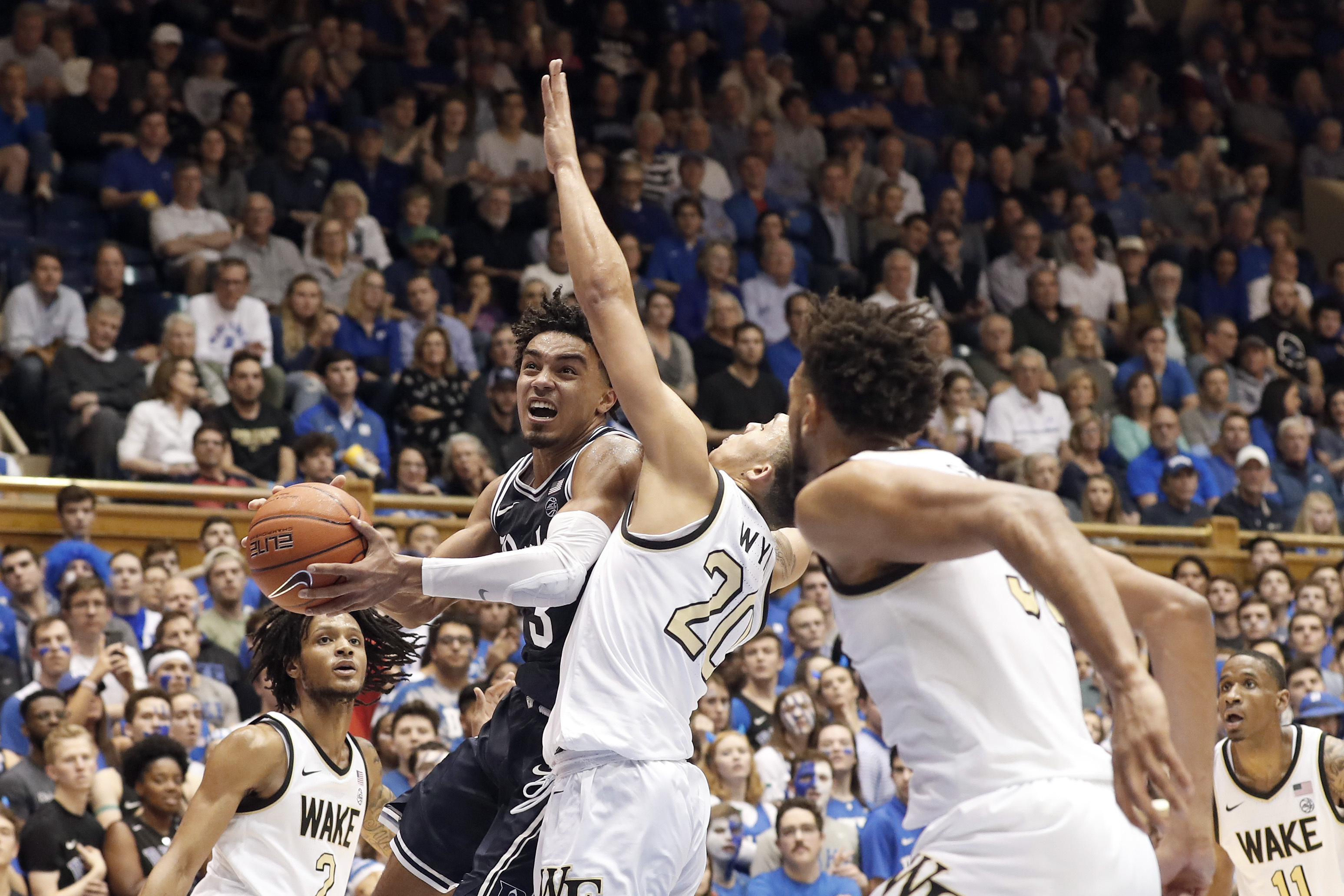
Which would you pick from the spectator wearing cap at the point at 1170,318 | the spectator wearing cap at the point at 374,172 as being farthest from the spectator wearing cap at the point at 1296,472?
the spectator wearing cap at the point at 374,172

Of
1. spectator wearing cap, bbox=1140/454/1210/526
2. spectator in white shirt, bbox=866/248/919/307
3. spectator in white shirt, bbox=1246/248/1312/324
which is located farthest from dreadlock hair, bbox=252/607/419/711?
spectator in white shirt, bbox=1246/248/1312/324

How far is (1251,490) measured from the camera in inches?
474

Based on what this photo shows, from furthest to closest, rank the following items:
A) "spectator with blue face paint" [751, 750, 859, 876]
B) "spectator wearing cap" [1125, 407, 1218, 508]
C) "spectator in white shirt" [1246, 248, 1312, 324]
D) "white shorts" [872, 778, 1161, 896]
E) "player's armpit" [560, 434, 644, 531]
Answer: "spectator in white shirt" [1246, 248, 1312, 324], "spectator wearing cap" [1125, 407, 1218, 508], "spectator with blue face paint" [751, 750, 859, 876], "player's armpit" [560, 434, 644, 531], "white shorts" [872, 778, 1161, 896]

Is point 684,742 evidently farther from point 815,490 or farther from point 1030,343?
point 1030,343

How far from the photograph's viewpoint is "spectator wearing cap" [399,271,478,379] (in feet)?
35.3

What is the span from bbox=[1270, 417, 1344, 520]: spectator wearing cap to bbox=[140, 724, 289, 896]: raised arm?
382 inches

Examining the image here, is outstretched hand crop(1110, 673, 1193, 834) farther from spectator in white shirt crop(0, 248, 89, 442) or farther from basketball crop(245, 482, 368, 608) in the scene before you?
spectator in white shirt crop(0, 248, 89, 442)

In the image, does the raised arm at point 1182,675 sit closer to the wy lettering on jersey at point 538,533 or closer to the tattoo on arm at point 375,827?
the wy lettering on jersey at point 538,533

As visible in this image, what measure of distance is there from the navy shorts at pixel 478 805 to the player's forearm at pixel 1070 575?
1.79 meters

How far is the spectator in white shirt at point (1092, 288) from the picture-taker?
44.5 ft

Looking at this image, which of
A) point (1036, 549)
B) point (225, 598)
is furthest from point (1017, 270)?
point (1036, 549)

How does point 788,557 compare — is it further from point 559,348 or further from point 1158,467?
point 1158,467

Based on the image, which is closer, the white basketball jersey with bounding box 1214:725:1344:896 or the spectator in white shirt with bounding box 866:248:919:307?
the white basketball jersey with bounding box 1214:725:1344:896

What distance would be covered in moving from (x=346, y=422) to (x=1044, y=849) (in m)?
7.73
